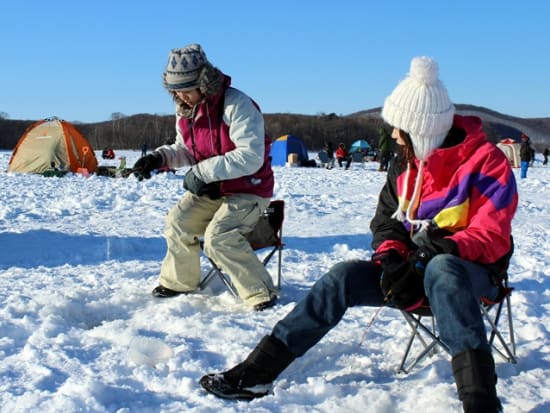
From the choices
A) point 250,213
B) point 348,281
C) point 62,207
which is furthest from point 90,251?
point 348,281

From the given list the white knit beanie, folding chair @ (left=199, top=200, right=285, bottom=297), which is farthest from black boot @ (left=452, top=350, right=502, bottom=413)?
folding chair @ (left=199, top=200, right=285, bottom=297)

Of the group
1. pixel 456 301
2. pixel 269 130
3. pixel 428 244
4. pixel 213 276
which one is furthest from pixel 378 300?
pixel 269 130

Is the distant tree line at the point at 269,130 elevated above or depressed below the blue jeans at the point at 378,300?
Result: above

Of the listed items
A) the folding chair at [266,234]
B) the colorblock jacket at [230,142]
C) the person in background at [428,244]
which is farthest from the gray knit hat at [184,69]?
the person in background at [428,244]

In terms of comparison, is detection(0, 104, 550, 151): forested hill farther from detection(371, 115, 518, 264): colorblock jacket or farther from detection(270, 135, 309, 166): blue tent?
detection(371, 115, 518, 264): colorblock jacket

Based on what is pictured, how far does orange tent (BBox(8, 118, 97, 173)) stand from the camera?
16.5 metres

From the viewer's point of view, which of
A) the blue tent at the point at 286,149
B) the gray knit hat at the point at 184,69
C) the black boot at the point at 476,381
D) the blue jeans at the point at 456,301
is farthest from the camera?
the blue tent at the point at 286,149

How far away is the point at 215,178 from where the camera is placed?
13.5ft

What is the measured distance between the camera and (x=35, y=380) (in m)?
2.78

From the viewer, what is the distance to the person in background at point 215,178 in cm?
404

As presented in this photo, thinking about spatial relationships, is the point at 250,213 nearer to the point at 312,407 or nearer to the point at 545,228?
the point at 312,407

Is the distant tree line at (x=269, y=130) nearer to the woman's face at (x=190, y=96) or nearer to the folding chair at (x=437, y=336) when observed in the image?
the woman's face at (x=190, y=96)

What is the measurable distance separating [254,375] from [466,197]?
3.67 feet

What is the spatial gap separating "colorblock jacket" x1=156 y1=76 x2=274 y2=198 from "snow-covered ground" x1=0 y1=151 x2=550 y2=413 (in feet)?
2.52
